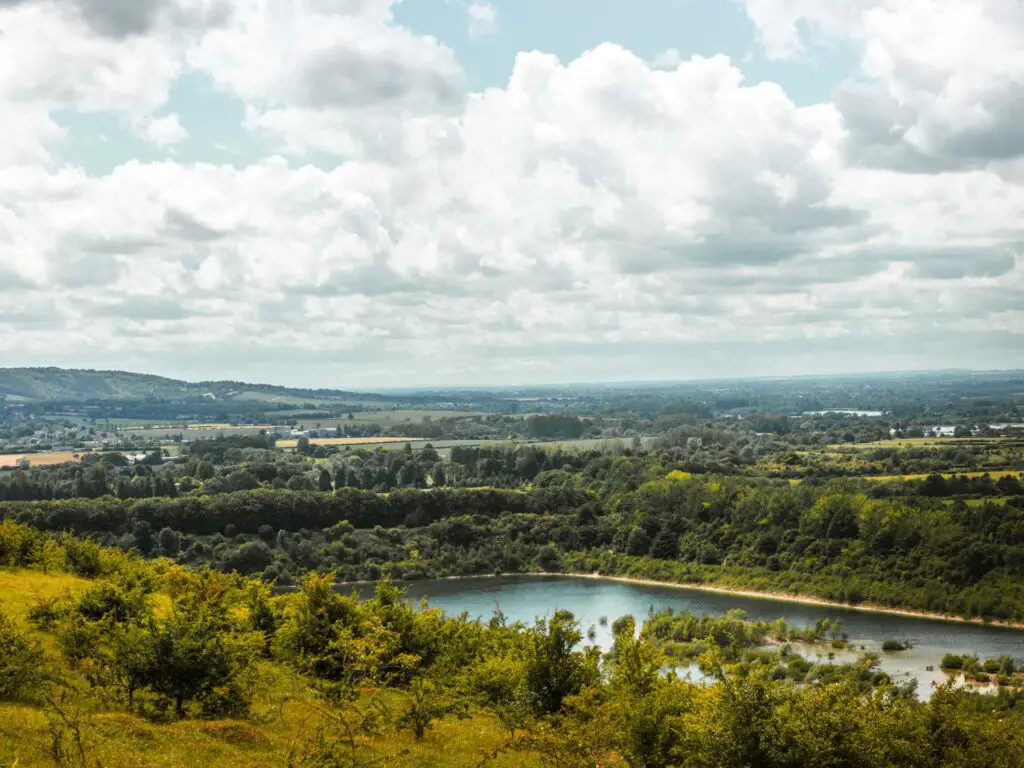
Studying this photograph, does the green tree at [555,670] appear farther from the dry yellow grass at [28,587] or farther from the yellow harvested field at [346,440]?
the yellow harvested field at [346,440]

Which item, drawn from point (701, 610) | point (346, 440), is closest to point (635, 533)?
point (701, 610)

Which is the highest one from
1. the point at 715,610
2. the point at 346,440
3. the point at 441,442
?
the point at 346,440

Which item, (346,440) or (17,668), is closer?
(17,668)

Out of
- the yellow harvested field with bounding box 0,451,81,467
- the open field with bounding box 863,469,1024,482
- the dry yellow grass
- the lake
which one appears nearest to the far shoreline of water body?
the lake

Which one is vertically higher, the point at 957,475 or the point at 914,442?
the point at 914,442

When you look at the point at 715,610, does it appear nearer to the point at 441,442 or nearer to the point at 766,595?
the point at 766,595

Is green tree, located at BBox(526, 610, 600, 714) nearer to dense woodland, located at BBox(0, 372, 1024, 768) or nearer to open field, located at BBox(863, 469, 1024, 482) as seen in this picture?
dense woodland, located at BBox(0, 372, 1024, 768)

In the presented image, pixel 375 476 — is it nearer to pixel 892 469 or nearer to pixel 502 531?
pixel 502 531
